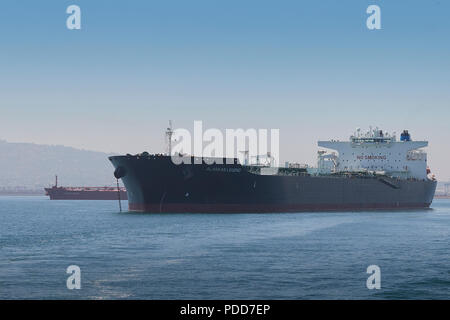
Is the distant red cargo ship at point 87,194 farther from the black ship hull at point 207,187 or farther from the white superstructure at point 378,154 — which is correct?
the black ship hull at point 207,187

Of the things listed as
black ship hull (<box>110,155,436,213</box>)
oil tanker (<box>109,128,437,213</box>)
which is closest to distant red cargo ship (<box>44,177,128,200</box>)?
oil tanker (<box>109,128,437,213</box>)

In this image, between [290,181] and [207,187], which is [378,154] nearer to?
[290,181]

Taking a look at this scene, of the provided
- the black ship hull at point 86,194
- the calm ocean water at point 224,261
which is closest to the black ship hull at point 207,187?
the calm ocean water at point 224,261

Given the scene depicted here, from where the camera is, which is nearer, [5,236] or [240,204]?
[5,236]

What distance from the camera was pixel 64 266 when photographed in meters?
23.8

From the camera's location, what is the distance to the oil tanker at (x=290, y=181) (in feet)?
170

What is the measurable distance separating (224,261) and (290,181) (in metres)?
33.3

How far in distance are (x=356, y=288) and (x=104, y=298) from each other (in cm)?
805

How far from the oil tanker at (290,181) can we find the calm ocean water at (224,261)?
10187mm

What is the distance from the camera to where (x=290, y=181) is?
57.6 meters
